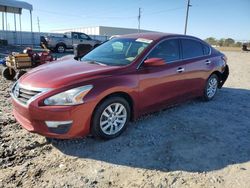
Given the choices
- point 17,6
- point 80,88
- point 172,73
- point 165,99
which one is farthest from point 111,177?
point 17,6

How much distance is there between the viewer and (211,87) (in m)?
6.56

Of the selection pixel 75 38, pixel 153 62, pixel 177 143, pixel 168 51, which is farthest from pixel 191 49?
pixel 75 38

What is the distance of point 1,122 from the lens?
4773 millimetres

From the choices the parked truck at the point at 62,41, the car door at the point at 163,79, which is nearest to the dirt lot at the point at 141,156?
the car door at the point at 163,79

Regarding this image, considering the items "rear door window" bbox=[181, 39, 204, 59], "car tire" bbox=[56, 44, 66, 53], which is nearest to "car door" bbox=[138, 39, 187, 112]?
"rear door window" bbox=[181, 39, 204, 59]

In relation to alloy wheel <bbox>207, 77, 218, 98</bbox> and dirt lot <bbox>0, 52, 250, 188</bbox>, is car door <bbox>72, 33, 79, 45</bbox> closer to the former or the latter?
alloy wheel <bbox>207, 77, 218, 98</bbox>

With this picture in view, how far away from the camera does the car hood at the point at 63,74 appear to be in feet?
12.0

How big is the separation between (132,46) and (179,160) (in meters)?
2.23

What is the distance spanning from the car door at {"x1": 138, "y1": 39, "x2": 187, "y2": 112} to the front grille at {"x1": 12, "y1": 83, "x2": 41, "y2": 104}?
168 cm

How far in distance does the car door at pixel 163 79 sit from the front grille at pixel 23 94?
1.68 metres

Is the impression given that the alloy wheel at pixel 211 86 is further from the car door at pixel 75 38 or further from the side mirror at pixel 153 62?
the car door at pixel 75 38

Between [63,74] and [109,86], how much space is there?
0.69 meters

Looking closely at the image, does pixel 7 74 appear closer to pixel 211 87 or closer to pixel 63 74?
pixel 63 74

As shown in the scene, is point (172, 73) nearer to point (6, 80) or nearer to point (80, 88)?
point (80, 88)
